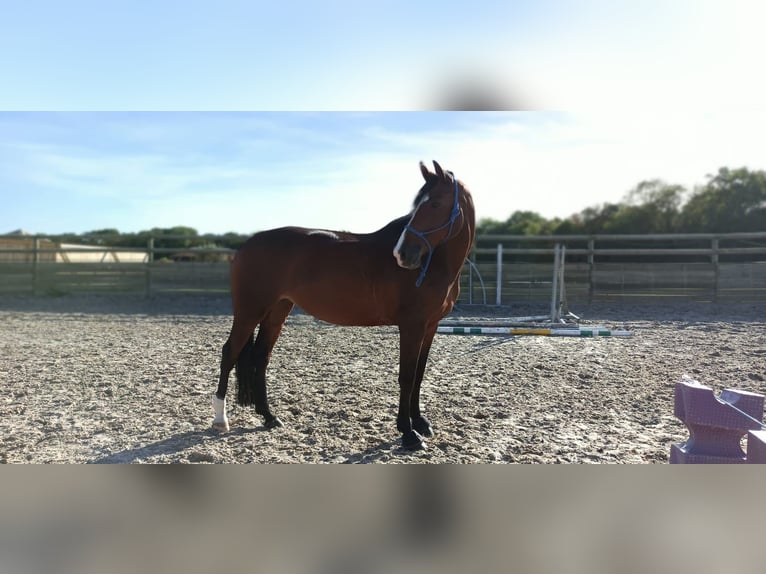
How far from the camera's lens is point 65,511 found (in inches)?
44.4

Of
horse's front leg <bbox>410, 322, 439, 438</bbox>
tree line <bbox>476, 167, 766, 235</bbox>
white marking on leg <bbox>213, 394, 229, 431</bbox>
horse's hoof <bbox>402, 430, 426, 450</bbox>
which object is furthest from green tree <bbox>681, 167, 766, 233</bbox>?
white marking on leg <bbox>213, 394, 229, 431</bbox>

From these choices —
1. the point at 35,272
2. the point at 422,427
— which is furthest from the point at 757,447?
the point at 35,272

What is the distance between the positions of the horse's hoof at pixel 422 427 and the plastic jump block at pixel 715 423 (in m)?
1.59

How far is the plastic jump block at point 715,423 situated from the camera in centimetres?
223

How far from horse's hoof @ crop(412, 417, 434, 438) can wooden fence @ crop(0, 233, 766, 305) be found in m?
8.12

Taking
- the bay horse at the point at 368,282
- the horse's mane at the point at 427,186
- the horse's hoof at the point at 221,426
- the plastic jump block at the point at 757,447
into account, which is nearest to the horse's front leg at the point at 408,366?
the bay horse at the point at 368,282

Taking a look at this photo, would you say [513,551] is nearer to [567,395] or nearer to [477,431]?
[477,431]

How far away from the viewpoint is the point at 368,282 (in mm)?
3553

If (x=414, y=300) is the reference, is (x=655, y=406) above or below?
below

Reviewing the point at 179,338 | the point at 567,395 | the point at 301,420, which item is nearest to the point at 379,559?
the point at 301,420

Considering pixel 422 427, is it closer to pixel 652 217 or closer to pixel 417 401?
pixel 417 401

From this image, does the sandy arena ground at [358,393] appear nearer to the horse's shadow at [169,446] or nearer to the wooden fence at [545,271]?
the horse's shadow at [169,446]

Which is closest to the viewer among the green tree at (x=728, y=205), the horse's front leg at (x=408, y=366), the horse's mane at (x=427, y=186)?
the horse's mane at (x=427, y=186)

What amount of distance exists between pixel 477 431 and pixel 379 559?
2.67 metres
